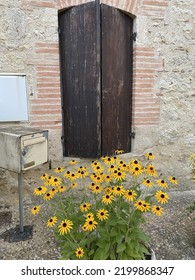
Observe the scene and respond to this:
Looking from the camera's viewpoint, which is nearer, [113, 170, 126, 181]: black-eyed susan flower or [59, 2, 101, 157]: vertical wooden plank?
[113, 170, 126, 181]: black-eyed susan flower

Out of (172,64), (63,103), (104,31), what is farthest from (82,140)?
(172,64)

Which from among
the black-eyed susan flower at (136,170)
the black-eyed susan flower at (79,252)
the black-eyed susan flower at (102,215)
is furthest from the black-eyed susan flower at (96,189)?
the black-eyed susan flower at (79,252)

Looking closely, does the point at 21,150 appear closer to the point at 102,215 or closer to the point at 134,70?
the point at 102,215

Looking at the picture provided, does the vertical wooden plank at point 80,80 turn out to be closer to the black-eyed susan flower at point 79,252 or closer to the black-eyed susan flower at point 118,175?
the black-eyed susan flower at point 118,175

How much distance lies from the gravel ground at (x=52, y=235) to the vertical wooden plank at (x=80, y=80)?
0.86 metres

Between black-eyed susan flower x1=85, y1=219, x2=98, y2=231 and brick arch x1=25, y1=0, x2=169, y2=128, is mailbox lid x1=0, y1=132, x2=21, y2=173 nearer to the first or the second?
brick arch x1=25, y1=0, x2=169, y2=128

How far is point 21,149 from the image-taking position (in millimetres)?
2307

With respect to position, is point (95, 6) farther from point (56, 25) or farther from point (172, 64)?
point (172, 64)

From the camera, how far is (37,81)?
295 cm

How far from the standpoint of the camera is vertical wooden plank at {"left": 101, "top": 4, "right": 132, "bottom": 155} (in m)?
3.07

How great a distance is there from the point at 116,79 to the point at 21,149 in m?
1.67

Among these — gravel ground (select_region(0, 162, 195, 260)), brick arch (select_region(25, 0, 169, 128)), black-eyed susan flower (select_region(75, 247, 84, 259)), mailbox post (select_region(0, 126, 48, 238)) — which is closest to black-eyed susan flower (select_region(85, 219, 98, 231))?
black-eyed susan flower (select_region(75, 247, 84, 259))

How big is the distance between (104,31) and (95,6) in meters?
0.31

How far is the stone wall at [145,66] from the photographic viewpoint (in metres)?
2.84
